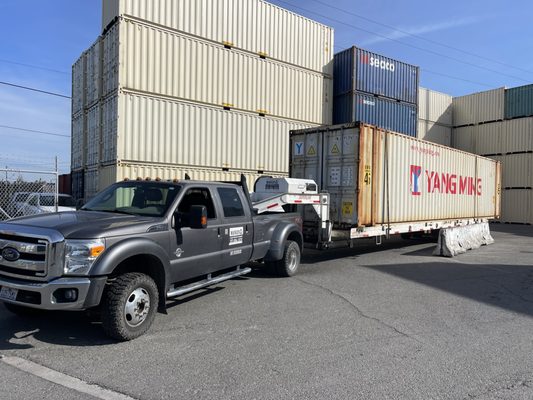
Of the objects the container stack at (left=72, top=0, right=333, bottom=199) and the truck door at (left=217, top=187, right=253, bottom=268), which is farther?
the container stack at (left=72, top=0, right=333, bottom=199)

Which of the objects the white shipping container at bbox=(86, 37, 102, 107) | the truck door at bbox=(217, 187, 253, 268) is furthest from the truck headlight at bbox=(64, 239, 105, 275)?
the white shipping container at bbox=(86, 37, 102, 107)

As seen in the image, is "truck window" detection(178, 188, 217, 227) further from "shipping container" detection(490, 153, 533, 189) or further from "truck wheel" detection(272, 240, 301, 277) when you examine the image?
"shipping container" detection(490, 153, 533, 189)

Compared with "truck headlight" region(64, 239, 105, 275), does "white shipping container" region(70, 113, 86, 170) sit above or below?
above

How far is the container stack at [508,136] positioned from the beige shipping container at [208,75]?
13383mm

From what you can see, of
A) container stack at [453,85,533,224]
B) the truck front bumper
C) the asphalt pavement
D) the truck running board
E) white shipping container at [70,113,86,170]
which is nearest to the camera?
the asphalt pavement

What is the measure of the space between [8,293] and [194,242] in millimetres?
2132

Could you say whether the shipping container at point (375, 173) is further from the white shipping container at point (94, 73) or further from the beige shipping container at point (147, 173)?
the white shipping container at point (94, 73)

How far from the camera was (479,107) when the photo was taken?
90.8 feet

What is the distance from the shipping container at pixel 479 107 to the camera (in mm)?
26719

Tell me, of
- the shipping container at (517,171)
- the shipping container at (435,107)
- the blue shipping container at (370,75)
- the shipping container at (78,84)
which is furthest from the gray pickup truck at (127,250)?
the shipping container at (517,171)

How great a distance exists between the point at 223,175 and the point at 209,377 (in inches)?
488

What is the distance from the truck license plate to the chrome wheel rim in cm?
107

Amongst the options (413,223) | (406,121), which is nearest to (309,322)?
(413,223)

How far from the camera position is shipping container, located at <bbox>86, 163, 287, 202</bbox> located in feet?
44.2
